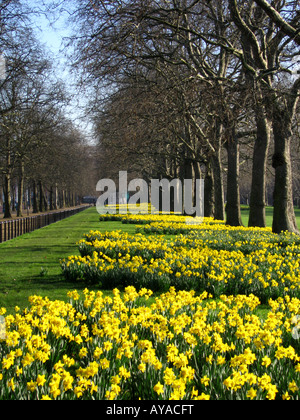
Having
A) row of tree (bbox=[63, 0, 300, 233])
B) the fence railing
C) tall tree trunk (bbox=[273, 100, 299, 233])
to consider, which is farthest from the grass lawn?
tall tree trunk (bbox=[273, 100, 299, 233])

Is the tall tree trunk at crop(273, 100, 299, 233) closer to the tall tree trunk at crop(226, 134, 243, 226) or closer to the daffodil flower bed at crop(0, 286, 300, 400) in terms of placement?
the tall tree trunk at crop(226, 134, 243, 226)

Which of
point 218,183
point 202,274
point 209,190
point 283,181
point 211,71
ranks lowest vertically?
point 202,274

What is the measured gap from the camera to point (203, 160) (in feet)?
74.5

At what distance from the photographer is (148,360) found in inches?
129

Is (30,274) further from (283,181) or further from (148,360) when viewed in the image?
(283,181)

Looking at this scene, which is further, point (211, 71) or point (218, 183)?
point (218, 183)

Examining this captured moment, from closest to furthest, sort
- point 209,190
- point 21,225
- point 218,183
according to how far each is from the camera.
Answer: point 21,225
point 218,183
point 209,190

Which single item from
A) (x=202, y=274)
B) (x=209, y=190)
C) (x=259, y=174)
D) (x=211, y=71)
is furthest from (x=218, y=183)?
(x=202, y=274)

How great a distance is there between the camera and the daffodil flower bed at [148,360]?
294 centimetres

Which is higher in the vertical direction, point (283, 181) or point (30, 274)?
point (283, 181)

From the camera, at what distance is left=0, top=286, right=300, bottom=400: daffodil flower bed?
2939 millimetres

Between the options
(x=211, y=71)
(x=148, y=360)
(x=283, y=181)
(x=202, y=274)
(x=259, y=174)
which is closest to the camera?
(x=148, y=360)

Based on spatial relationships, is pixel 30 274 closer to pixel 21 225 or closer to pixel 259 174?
pixel 259 174
